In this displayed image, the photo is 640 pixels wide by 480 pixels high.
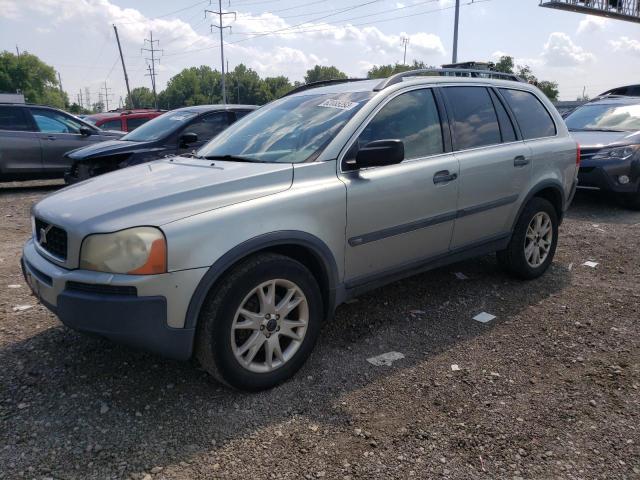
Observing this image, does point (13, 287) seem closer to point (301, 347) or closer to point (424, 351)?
point (301, 347)

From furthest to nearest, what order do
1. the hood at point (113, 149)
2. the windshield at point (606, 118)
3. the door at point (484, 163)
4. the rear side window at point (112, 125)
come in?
the rear side window at point (112, 125) < the windshield at point (606, 118) < the hood at point (113, 149) < the door at point (484, 163)

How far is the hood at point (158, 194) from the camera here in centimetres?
260

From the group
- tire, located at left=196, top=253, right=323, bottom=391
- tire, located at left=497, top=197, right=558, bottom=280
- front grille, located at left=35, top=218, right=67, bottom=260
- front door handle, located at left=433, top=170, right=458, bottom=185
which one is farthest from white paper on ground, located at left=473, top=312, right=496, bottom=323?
front grille, located at left=35, top=218, right=67, bottom=260

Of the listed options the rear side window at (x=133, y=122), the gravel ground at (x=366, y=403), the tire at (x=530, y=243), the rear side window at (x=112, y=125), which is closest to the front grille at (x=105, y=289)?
the gravel ground at (x=366, y=403)

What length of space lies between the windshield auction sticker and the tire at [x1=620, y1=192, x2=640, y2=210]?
6069 millimetres

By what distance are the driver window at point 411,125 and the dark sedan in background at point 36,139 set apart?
316 inches

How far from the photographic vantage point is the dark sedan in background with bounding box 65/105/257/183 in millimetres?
7363

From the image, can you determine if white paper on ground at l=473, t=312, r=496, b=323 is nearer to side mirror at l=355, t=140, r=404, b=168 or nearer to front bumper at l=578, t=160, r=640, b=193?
side mirror at l=355, t=140, r=404, b=168

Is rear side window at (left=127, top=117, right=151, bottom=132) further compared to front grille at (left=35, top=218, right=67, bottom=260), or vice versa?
rear side window at (left=127, top=117, right=151, bottom=132)

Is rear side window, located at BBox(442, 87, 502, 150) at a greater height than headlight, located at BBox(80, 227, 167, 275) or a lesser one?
greater

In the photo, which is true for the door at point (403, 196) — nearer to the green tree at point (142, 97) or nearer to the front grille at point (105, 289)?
the front grille at point (105, 289)

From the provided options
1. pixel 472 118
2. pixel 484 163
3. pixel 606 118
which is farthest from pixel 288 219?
pixel 606 118

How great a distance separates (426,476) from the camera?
2328 millimetres

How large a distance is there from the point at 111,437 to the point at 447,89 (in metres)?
3.23
